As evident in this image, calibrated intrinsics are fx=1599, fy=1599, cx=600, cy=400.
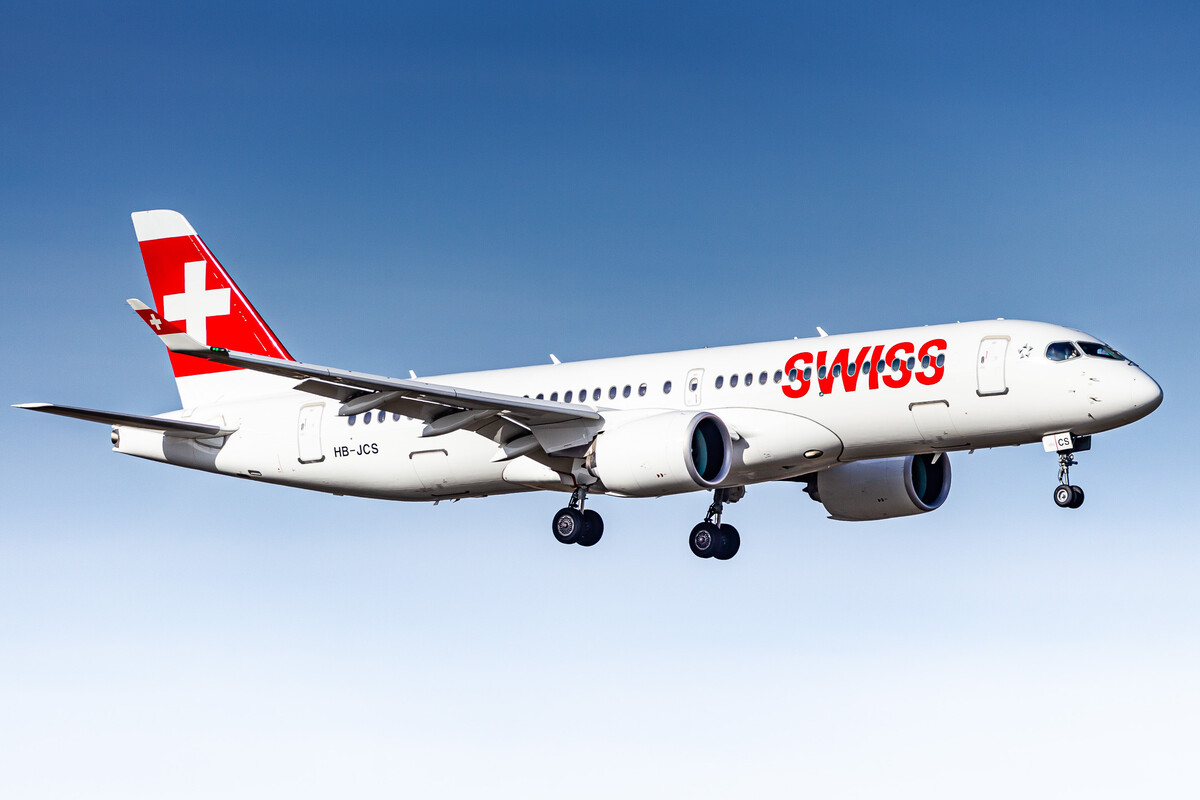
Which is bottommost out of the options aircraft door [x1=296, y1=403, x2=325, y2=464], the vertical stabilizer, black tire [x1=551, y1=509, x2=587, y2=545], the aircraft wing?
black tire [x1=551, y1=509, x2=587, y2=545]

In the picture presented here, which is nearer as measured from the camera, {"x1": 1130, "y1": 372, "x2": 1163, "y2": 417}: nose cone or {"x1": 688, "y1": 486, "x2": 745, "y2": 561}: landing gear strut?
{"x1": 1130, "y1": 372, "x2": 1163, "y2": 417}: nose cone

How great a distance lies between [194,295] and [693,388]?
1808 centimetres

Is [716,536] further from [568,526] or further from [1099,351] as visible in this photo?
[1099,351]

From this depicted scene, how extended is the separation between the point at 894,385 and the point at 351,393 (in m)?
12.9

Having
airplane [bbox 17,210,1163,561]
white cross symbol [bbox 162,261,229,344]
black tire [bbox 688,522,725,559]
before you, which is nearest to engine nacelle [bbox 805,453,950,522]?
airplane [bbox 17,210,1163,561]

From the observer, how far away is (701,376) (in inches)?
1572

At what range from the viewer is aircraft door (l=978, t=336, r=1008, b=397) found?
3612cm

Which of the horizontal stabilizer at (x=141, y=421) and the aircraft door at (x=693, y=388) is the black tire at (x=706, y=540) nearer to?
the aircraft door at (x=693, y=388)

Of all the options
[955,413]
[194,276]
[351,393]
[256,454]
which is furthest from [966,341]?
[194,276]

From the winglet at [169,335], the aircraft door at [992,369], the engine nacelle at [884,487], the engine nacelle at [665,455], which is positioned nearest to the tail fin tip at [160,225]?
the winglet at [169,335]

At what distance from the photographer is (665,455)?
37312mm

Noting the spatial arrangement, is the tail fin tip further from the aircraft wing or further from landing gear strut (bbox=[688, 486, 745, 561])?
landing gear strut (bbox=[688, 486, 745, 561])

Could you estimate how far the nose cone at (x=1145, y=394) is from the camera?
3534 cm

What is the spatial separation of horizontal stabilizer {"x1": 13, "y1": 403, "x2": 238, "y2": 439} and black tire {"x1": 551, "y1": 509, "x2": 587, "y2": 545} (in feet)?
37.0
